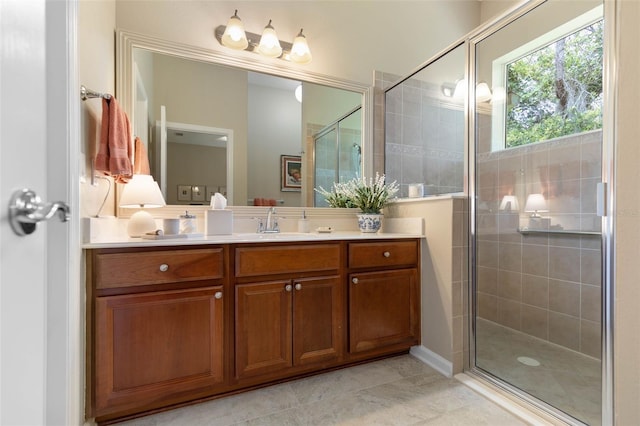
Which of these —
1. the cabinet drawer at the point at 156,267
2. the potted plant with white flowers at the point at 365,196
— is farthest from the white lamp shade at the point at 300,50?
the cabinet drawer at the point at 156,267

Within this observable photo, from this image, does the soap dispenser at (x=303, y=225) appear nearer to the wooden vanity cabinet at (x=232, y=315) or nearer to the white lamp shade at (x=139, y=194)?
the wooden vanity cabinet at (x=232, y=315)

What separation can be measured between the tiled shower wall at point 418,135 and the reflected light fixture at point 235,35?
121 cm

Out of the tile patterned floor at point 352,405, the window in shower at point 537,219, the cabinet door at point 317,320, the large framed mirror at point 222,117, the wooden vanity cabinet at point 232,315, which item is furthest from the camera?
the large framed mirror at point 222,117

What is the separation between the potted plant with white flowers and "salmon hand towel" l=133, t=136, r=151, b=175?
3.78ft

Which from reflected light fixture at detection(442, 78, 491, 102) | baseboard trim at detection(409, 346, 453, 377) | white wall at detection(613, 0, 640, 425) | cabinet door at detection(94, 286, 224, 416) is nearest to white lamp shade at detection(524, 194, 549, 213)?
reflected light fixture at detection(442, 78, 491, 102)

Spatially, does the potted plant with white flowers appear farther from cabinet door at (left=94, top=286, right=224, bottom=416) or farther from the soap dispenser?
cabinet door at (left=94, top=286, right=224, bottom=416)

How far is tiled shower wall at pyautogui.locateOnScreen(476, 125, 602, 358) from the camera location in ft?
6.02

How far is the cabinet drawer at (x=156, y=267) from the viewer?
1266mm

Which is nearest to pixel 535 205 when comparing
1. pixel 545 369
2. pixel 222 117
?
pixel 545 369

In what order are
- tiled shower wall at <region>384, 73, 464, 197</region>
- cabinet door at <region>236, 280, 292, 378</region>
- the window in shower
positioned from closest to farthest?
cabinet door at <region>236, 280, 292, 378</region>, the window in shower, tiled shower wall at <region>384, 73, 464, 197</region>

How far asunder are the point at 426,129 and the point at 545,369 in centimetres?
181

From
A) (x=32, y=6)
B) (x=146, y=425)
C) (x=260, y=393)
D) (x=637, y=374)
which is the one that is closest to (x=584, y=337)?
(x=637, y=374)

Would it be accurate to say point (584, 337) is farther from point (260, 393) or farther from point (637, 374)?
point (260, 393)

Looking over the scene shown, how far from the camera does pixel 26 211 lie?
58cm
